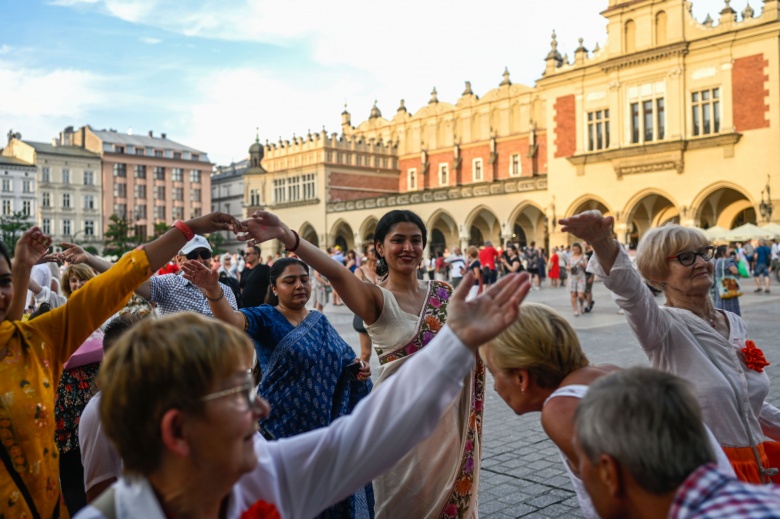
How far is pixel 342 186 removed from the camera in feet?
165

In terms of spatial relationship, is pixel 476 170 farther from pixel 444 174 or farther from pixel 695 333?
pixel 695 333

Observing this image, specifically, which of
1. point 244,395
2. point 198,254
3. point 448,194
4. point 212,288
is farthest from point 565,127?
point 244,395

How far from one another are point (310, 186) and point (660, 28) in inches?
1034

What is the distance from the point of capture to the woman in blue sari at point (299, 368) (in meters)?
3.46

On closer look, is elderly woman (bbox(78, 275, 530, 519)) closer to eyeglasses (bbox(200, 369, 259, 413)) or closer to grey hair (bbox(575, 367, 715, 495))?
eyeglasses (bbox(200, 369, 259, 413))

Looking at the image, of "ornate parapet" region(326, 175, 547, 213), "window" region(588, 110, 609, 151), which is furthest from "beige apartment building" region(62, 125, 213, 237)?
"window" region(588, 110, 609, 151)

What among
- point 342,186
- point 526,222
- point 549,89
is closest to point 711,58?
point 549,89

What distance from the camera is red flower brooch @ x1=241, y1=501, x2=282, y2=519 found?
153 cm

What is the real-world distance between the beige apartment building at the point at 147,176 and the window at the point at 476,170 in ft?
131

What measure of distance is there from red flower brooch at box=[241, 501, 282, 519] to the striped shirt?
2.73ft

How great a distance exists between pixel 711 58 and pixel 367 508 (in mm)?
31987

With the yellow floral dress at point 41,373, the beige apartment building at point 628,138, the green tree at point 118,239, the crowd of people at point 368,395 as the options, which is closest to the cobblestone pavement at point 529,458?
the crowd of people at point 368,395

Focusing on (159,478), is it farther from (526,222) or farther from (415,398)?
(526,222)

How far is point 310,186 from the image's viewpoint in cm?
5025
